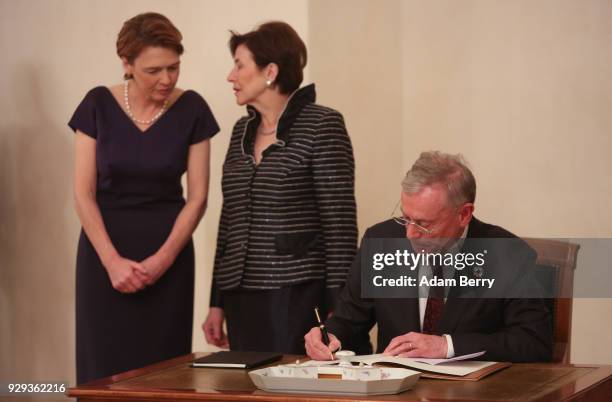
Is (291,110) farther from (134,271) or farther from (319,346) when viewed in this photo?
(319,346)

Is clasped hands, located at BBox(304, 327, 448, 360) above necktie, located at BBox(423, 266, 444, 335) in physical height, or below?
below

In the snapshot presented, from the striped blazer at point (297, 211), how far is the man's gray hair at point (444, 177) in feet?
2.36

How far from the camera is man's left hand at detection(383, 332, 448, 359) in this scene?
2.82 meters

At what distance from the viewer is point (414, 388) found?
2516 mm

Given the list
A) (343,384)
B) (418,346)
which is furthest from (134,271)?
(343,384)

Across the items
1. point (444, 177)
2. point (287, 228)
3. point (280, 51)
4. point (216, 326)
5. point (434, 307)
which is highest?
point (280, 51)

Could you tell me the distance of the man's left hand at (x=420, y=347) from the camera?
9.25 ft

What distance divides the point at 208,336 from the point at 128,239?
51cm

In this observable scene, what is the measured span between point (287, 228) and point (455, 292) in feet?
3.10

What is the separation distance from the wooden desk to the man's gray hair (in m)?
0.59

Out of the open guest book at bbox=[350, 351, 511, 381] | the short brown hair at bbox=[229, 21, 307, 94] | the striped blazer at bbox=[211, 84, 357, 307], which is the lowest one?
the open guest book at bbox=[350, 351, 511, 381]

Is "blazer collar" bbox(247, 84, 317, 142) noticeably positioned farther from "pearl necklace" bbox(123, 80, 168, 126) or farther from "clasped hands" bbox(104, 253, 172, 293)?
"clasped hands" bbox(104, 253, 172, 293)

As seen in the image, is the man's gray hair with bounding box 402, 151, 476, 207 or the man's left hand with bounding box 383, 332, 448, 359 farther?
the man's gray hair with bounding box 402, 151, 476, 207

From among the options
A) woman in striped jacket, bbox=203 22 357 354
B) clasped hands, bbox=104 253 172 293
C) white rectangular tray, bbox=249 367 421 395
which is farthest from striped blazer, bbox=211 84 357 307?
white rectangular tray, bbox=249 367 421 395
